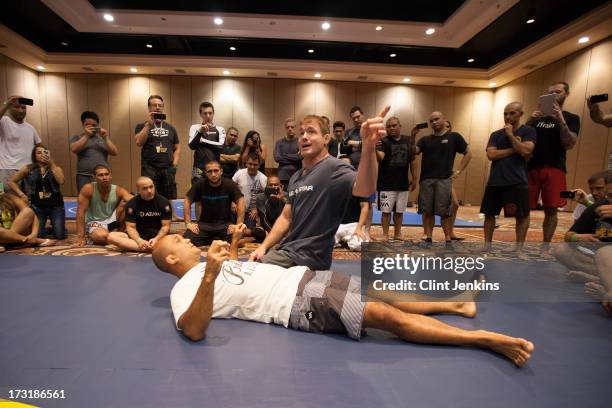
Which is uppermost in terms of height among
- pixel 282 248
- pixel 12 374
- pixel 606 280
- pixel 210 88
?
pixel 210 88

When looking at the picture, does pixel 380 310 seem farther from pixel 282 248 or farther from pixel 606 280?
pixel 606 280

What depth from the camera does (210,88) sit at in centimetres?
1004

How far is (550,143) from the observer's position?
369 cm

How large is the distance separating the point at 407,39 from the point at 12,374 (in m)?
8.84

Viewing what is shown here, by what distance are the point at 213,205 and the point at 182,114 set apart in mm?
7038

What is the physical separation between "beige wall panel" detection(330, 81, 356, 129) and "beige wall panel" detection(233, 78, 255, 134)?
2645 millimetres

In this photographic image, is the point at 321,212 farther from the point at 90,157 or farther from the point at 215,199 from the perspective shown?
the point at 90,157

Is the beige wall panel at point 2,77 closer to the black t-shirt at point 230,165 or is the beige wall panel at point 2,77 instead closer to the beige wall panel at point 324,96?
the black t-shirt at point 230,165

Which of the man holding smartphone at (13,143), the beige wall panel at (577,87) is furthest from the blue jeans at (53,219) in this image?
the beige wall panel at (577,87)

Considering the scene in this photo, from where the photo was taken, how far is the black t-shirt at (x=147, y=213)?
3979 millimetres

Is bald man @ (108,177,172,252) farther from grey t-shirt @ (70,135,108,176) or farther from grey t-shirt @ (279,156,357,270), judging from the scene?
grey t-shirt @ (279,156,357,270)

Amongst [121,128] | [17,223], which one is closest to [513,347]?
[17,223]

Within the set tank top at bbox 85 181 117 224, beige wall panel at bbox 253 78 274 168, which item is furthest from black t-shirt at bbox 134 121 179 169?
beige wall panel at bbox 253 78 274 168

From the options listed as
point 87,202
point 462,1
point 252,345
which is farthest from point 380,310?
point 462,1
